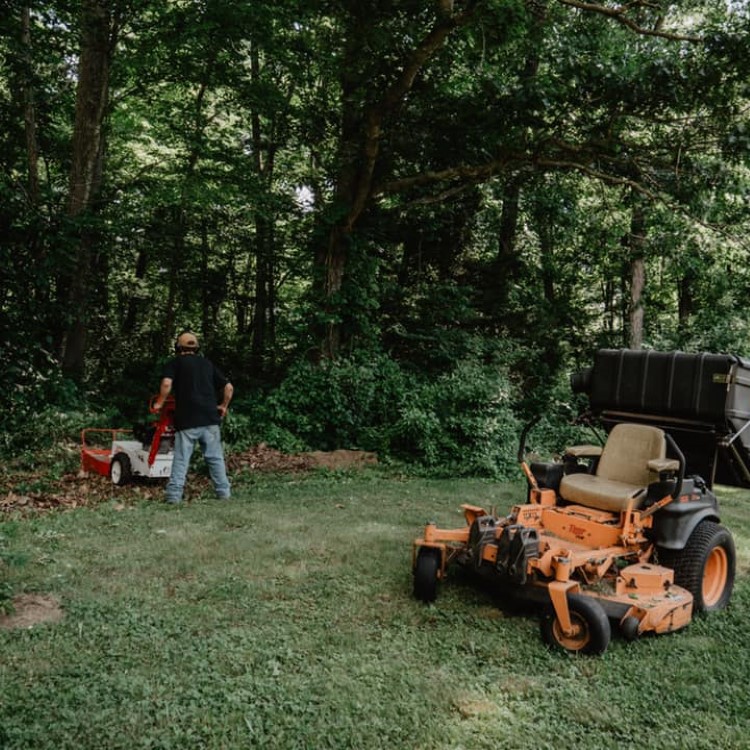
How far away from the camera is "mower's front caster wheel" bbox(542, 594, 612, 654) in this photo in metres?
4.11

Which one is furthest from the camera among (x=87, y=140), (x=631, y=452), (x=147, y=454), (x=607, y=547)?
(x=87, y=140)

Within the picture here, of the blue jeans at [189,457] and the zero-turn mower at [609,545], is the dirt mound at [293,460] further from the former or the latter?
the zero-turn mower at [609,545]

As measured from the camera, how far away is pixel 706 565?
206 inches

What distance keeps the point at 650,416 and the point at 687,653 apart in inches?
83.2

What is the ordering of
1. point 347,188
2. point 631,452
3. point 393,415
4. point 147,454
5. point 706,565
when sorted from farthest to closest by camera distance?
1. point 347,188
2. point 393,415
3. point 147,454
4. point 631,452
5. point 706,565

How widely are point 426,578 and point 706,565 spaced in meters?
2.22

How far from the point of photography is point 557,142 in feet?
35.6

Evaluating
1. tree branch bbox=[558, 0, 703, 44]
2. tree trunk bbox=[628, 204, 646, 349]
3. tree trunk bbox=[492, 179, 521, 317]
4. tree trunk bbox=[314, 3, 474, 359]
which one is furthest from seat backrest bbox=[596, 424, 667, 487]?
tree trunk bbox=[492, 179, 521, 317]

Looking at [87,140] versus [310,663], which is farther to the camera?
[87,140]

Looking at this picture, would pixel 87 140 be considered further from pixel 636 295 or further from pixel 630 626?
pixel 636 295

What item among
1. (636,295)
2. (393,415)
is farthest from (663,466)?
(636,295)

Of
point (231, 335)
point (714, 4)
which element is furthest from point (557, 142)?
point (231, 335)

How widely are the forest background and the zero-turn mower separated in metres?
5.16

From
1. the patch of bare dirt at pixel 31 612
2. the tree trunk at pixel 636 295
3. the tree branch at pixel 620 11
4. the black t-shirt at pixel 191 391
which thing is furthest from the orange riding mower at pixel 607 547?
the tree trunk at pixel 636 295
